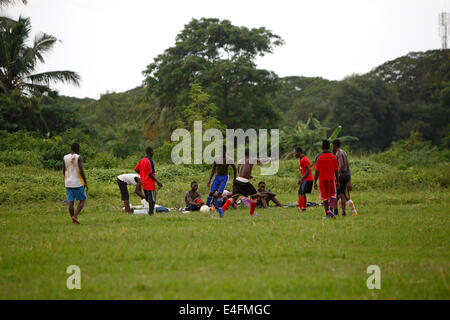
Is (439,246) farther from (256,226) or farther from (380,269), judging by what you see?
(256,226)

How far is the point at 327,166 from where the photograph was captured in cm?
1207

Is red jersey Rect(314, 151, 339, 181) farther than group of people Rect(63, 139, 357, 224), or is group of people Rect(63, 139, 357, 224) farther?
red jersey Rect(314, 151, 339, 181)

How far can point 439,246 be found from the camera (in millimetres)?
7941

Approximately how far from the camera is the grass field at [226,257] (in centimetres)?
541

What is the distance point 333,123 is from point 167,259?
152 feet

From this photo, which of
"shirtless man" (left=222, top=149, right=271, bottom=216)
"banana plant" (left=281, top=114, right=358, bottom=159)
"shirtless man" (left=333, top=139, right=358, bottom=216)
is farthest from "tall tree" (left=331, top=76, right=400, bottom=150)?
"shirtless man" (left=222, top=149, right=271, bottom=216)

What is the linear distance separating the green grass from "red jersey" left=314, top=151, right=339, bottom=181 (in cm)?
119

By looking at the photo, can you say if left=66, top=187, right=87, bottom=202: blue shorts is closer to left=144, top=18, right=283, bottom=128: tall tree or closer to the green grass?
the green grass

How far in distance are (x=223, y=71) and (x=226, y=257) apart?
31.6 m

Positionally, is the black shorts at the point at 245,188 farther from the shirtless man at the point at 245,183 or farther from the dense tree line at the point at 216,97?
the dense tree line at the point at 216,97

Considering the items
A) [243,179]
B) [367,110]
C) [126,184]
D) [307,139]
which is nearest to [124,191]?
[126,184]

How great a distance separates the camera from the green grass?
213 inches

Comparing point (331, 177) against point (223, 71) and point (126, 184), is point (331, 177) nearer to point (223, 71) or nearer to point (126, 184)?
point (126, 184)

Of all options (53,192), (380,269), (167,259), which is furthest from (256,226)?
(53,192)
